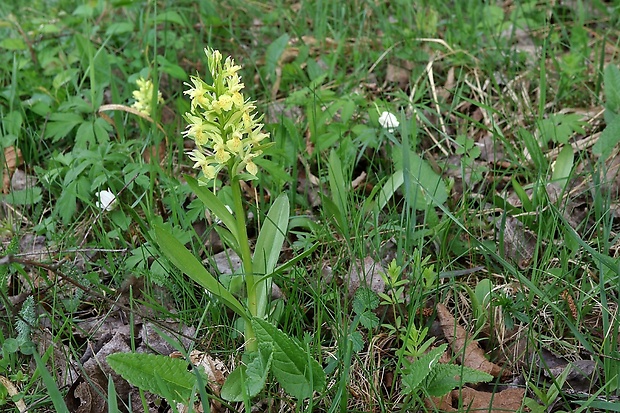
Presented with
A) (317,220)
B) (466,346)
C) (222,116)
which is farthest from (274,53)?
(466,346)

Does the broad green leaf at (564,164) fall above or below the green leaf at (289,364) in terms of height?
above

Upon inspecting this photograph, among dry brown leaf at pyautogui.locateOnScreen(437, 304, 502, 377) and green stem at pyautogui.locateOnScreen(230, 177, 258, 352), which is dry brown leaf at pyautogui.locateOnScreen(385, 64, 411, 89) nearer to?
dry brown leaf at pyautogui.locateOnScreen(437, 304, 502, 377)

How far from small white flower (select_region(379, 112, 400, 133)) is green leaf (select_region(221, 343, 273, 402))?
3.76 feet

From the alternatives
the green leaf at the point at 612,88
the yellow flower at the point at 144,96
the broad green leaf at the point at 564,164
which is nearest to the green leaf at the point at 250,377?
the broad green leaf at the point at 564,164

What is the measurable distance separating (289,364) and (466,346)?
48 centimetres

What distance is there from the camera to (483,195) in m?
2.36

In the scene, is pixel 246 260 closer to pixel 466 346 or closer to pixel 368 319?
pixel 368 319

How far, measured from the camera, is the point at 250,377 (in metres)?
1.52

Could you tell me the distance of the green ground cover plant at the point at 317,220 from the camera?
1.58m

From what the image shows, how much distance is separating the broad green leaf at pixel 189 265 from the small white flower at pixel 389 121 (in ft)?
3.60

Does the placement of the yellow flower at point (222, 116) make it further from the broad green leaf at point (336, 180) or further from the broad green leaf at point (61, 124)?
the broad green leaf at point (61, 124)

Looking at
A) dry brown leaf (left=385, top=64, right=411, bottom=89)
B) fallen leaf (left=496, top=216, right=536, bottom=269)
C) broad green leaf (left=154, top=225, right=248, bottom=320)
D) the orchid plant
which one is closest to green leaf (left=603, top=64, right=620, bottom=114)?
fallen leaf (left=496, top=216, right=536, bottom=269)

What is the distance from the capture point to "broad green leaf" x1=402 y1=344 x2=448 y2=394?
4.95 feet

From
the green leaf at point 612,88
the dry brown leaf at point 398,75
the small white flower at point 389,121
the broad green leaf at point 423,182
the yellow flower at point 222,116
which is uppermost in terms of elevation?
the yellow flower at point 222,116
